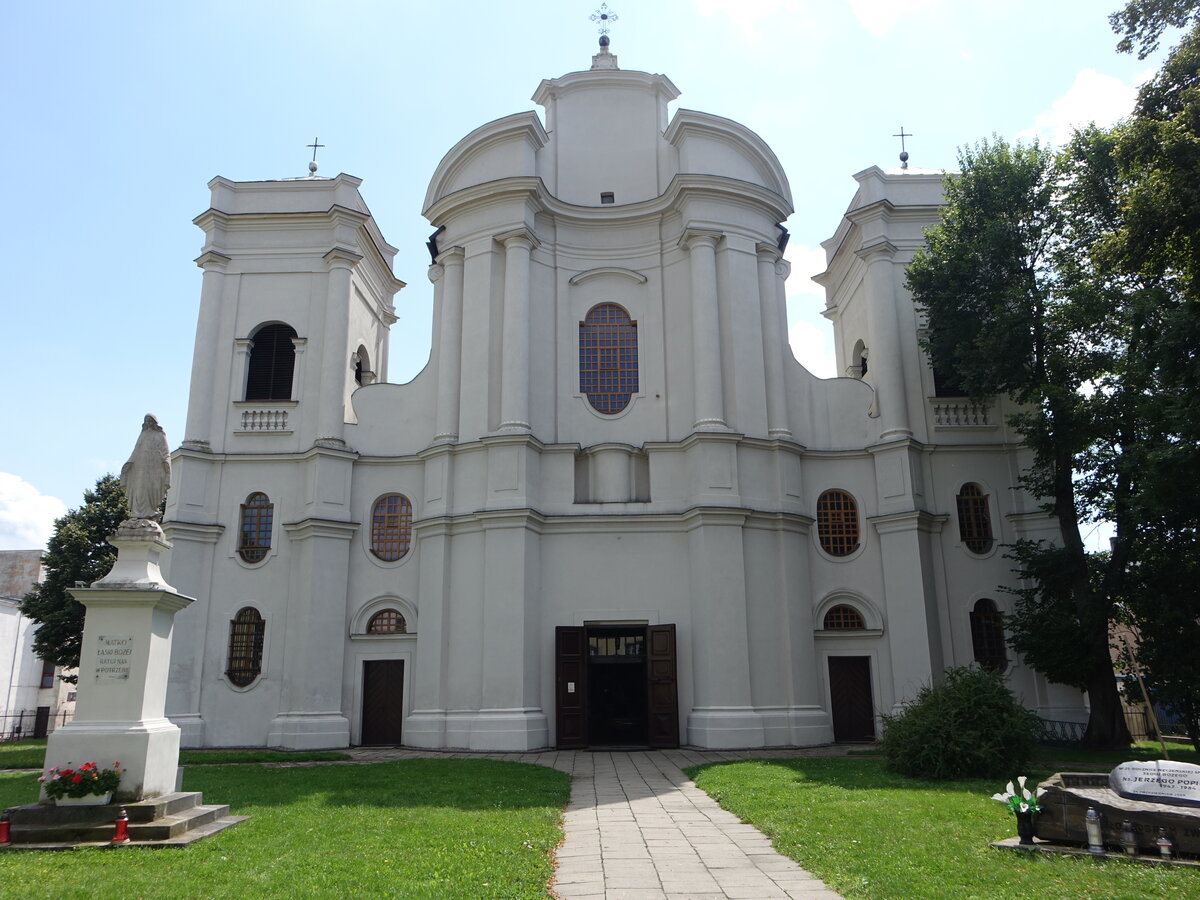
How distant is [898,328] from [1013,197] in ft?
14.2

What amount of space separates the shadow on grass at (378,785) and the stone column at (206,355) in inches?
377

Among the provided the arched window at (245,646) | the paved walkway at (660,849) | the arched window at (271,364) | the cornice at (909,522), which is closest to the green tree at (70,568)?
the arched window at (271,364)

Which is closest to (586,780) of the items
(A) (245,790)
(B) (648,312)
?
(A) (245,790)

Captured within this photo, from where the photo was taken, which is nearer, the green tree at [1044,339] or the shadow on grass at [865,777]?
the shadow on grass at [865,777]

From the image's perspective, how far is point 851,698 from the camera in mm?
22219

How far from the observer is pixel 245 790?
13.1 m

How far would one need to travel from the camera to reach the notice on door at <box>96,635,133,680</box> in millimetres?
10375

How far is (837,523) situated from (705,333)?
5.99 m

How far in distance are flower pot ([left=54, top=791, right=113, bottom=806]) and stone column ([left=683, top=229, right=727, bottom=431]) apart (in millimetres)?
15450

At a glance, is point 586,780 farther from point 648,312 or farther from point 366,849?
point 648,312

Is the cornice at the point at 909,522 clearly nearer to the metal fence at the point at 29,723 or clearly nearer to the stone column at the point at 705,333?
the stone column at the point at 705,333

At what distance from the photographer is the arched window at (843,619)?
74.2 feet

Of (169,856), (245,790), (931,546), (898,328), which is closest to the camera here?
(169,856)

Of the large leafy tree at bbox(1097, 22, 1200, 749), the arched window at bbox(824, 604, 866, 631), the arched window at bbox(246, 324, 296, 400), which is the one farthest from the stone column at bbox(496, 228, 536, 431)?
the large leafy tree at bbox(1097, 22, 1200, 749)
